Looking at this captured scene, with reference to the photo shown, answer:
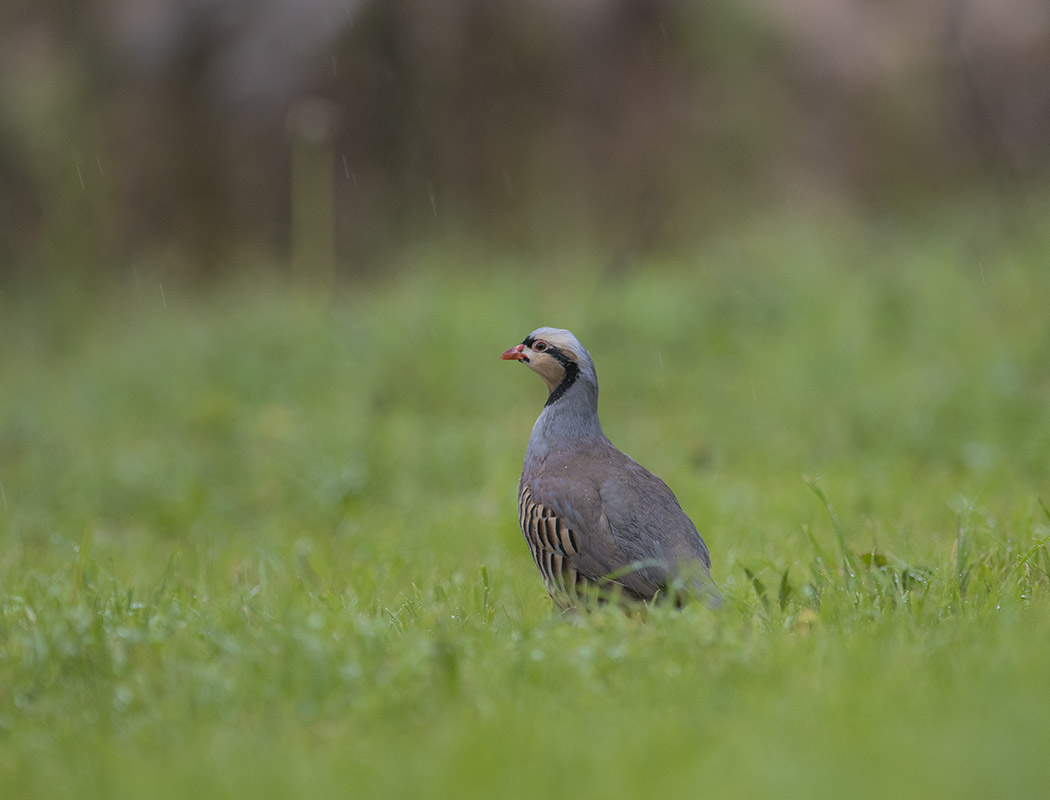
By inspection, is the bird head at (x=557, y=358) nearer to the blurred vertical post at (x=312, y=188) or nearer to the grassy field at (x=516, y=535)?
the grassy field at (x=516, y=535)

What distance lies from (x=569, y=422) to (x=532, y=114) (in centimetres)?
1075

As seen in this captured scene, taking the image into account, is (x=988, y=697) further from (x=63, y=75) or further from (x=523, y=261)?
(x=63, y=75)

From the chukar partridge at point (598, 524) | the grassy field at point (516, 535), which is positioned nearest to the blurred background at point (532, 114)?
the grassy field at point (516, 535)

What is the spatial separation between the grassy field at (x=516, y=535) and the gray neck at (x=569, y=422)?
1.87 ft

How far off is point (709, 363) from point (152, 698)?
6.86m

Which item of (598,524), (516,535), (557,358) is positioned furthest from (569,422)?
(516,535)

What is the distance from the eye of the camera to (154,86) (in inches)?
597

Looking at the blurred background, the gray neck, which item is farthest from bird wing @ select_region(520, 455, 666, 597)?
the blurred background

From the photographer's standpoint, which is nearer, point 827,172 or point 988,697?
point 988,697

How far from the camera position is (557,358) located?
4.50 metres

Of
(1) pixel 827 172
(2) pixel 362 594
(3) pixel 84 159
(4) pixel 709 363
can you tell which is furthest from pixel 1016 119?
(2) pixel 362 594

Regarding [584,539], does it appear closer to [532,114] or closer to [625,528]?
[625,528]

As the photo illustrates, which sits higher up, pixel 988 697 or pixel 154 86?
pixel 154 86

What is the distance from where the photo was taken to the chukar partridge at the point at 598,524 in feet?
12.1
